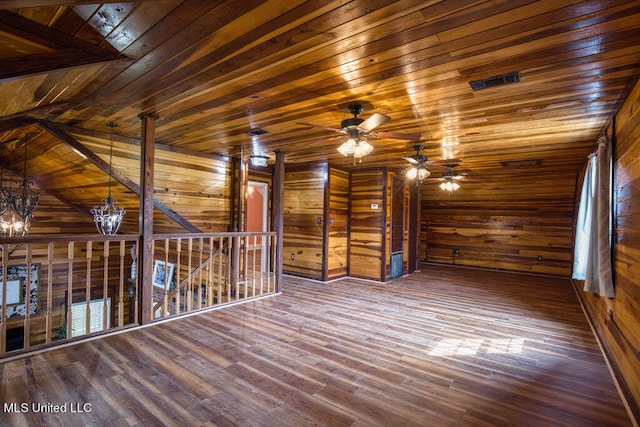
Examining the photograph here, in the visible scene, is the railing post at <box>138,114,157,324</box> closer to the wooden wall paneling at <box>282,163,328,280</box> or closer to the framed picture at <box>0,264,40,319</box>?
the wooden wall paneling at <box>282,163,328,280</box>

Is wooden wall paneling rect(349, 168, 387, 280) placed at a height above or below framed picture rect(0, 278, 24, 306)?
above

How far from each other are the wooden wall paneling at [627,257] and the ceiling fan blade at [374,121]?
67.9 inches

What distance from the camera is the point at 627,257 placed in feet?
7.75

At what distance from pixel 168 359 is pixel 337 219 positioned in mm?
4189

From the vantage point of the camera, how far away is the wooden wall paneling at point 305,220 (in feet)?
20.3

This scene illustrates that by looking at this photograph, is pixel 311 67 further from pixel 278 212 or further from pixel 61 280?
pixel 61 280

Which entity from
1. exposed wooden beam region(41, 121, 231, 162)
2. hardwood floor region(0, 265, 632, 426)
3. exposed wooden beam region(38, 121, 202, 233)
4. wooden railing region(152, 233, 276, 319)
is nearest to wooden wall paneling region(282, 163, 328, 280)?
wooden railing region(152, 233, 276, 319)

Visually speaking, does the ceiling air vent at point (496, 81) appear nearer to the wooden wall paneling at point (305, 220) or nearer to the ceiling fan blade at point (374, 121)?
the ceiling fan blade at point (374, 121)

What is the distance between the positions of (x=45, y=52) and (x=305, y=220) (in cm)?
489

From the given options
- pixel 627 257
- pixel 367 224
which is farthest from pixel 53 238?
pixel 367 224

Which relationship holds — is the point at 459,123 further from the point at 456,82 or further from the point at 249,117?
the point at 249,117

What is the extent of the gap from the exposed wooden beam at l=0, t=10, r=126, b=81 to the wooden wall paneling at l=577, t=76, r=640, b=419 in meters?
3.65

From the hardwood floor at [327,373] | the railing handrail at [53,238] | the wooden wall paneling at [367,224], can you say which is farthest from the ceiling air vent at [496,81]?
the wooden wall paneling at [367,224]

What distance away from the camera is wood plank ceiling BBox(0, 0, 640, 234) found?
159cm
